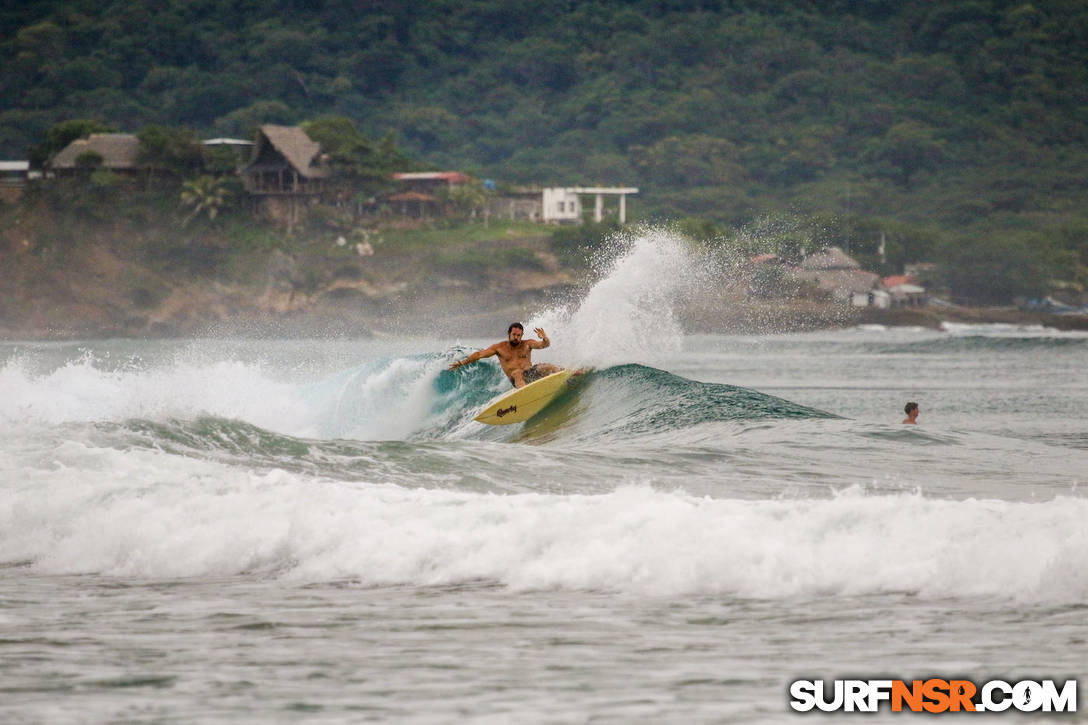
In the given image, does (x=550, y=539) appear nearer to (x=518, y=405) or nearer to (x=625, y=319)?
(x=518, y=405)

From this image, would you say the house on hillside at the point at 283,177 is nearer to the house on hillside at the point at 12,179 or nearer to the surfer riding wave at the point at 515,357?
the house on hillside at the point at 12,179

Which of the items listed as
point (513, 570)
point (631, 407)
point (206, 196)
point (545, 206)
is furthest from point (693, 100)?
point (513, 570)

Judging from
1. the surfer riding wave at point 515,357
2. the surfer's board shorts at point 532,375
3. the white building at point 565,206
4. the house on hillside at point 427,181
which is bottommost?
the surfer's board shorts at point 532,375

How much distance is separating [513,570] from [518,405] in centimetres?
966

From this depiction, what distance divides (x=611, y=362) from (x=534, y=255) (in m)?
85.9

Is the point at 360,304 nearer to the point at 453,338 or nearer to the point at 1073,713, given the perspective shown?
the point at 453,338

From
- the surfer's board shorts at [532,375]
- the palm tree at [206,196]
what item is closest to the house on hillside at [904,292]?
the palm tree at [206,196]

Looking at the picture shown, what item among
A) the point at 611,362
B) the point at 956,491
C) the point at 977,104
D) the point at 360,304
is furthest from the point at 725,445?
the point at 977,104

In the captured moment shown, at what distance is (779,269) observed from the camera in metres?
95.9

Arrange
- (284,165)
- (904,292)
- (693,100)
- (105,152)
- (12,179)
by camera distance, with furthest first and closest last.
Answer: (693,100)
(12,179)
(105,152)
(904,292)
(284,165)

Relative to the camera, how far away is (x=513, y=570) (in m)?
9.03

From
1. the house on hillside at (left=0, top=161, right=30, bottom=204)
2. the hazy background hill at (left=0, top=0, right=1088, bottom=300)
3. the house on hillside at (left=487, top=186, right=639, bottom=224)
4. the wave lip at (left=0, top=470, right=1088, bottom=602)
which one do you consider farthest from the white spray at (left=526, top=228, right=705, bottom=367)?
the house on hillside at (left=0, top=161, right=30, bottom=204)

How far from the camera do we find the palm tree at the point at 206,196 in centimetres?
11050

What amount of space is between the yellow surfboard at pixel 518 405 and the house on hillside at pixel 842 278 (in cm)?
8112
